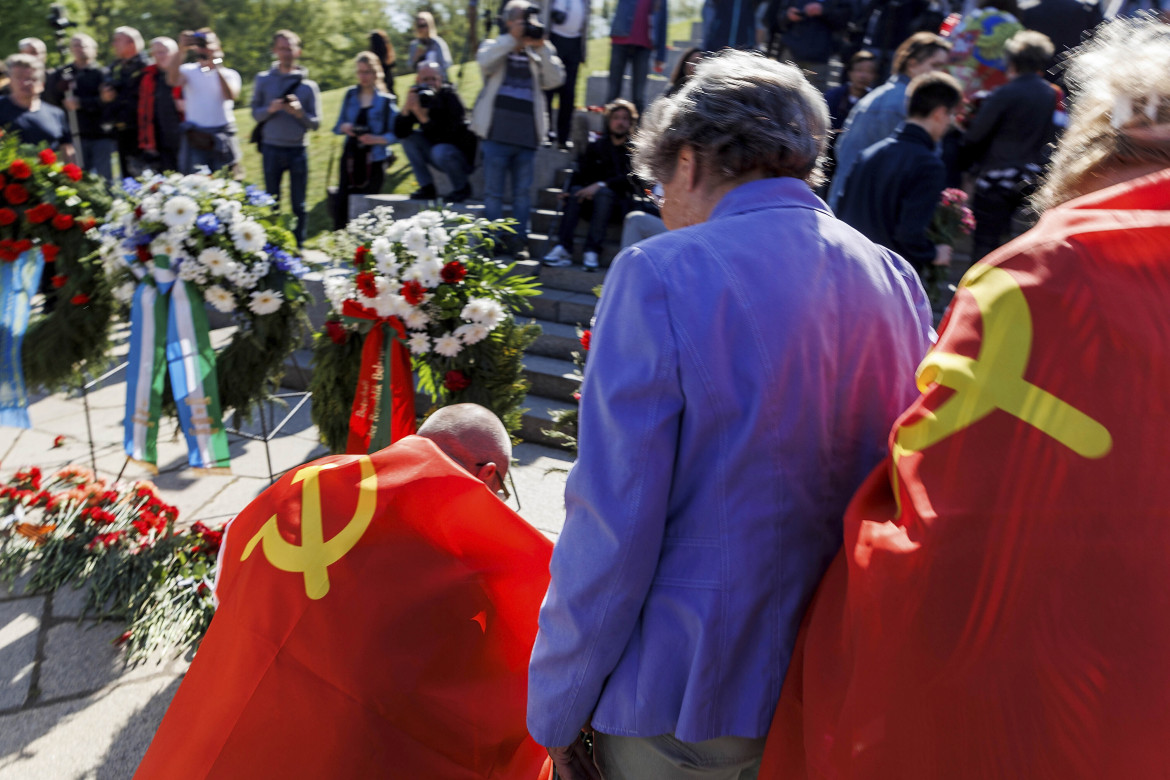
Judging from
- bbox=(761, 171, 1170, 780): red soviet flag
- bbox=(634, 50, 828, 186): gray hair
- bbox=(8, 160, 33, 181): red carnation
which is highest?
bbox=(634, 50, 828, 186): gray hair

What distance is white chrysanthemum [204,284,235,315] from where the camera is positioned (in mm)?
3889

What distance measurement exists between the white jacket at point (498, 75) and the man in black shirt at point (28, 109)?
3919 millimetres

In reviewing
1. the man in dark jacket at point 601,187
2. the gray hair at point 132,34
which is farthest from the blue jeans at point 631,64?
the gray hair at point 132,34

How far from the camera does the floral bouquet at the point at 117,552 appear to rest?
Result: 3.33 meters

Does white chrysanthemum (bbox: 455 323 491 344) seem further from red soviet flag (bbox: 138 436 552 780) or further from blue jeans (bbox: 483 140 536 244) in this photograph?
blue jeans (bbox: 483 140 536 244)

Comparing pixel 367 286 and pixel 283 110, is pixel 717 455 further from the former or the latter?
pixel 283 110

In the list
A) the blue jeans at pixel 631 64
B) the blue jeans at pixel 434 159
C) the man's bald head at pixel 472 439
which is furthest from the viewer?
the blue jeans at pixel 631 64

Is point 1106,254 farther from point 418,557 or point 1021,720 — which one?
point 418,557

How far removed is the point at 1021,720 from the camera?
105 cm

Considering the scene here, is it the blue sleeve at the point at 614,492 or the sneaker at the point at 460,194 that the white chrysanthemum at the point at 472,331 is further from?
the sneaker at the point at 460,194

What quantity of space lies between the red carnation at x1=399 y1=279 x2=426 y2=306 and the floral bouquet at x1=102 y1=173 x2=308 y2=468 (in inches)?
29.0

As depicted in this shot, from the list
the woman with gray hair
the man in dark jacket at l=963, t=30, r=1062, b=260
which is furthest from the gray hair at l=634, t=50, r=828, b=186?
the man in dark jacket at l=963, t=30, r=1062, b=260

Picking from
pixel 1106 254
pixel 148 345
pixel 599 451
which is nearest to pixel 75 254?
pixel 148 345

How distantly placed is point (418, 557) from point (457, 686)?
0.97ft
